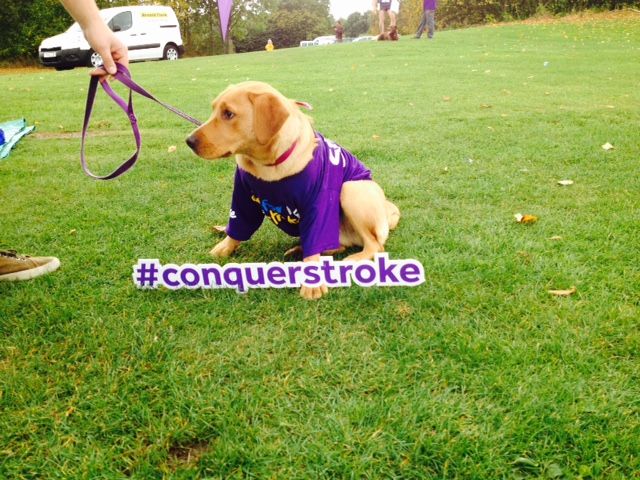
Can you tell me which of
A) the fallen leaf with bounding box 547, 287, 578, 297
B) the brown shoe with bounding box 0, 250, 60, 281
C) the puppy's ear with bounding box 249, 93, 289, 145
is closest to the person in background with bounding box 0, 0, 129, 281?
the brown shoe with bounding box 0, 250, 60, 281

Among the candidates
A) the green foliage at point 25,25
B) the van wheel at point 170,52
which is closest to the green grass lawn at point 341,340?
the van wheel at point 170,52

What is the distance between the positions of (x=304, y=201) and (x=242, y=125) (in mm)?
561

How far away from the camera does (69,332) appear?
2385mm

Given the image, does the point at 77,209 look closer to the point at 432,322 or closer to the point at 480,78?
the point at 432,322

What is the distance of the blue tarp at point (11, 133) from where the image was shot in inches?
227

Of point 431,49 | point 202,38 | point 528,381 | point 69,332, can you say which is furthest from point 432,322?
point 202,38

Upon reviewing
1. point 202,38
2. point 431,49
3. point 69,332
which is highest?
point 202,38

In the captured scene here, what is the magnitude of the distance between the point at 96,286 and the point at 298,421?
1.66 metres

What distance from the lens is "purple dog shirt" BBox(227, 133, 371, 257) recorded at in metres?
2.81

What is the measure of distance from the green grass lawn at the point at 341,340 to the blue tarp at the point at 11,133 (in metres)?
0.69

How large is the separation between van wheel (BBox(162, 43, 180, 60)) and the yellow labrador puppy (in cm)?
2218

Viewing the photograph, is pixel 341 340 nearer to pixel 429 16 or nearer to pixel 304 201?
pixel 304 201

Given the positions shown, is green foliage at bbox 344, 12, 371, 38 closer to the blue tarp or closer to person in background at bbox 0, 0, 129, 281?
the blue tarp

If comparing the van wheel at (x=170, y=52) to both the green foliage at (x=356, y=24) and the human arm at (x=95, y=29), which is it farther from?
the green foliage at (x=356, y=24)
